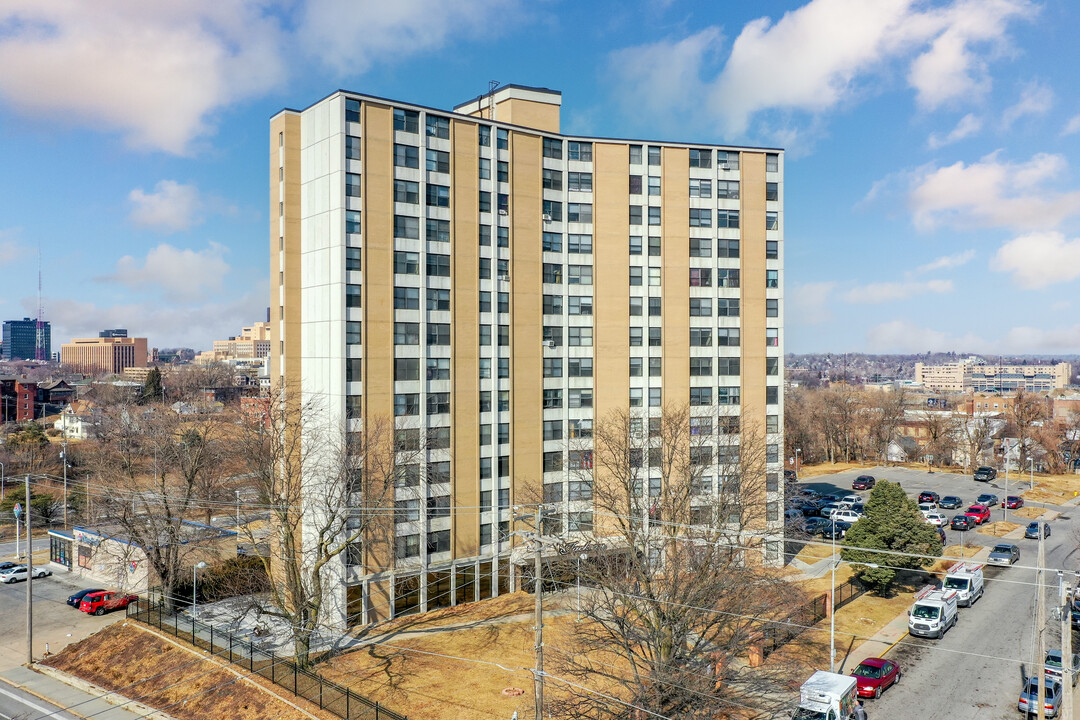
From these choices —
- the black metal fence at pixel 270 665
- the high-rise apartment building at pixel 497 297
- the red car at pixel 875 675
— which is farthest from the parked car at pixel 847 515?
the black metal fence at pixel 270 665

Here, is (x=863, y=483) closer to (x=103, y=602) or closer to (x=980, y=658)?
(x=980, y=658)

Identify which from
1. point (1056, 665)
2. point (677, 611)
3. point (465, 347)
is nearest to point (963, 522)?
point (1056, 665)

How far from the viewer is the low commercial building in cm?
4728

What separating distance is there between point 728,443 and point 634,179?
1959 cm

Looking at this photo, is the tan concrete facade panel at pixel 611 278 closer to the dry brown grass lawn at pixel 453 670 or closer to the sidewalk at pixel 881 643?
the dry brown grass lawn at pixel 453 670

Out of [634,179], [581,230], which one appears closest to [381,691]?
[581,230]

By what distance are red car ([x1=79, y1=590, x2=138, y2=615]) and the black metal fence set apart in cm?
511

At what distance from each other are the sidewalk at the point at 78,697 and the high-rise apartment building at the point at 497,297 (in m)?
11.2

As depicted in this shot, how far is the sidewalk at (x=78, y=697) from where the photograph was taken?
31.6 metres

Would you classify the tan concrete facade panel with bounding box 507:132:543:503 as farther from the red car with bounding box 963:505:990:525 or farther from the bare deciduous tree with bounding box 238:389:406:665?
the red car with bounding box 963:505:990:525

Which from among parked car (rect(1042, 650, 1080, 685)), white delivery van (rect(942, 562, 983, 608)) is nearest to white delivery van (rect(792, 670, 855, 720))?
parked car (rect(1042, 650, 1080, 685))

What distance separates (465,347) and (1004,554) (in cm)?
4291

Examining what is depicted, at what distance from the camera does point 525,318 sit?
152 feet

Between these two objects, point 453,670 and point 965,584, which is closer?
point 453,670
